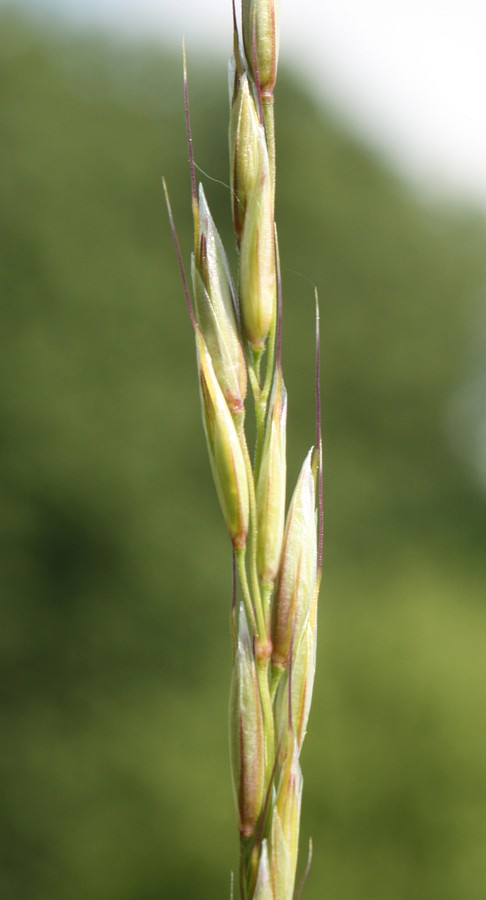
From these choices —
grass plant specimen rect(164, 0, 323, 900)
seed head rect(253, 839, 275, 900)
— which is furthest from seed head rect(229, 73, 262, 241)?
seed head rect(253, 839, 275, 900)

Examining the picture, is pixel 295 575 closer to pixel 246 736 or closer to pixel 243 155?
pixel 246 736

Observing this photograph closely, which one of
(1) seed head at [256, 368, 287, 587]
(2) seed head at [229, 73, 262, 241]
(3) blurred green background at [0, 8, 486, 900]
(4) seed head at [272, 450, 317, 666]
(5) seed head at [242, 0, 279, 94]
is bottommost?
(3) blurred green background at [0, 8, 486, 900]

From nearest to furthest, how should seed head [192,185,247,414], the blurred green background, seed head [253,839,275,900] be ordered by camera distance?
seed head [253,839,275,900] < seed head [192,185,247,414] < the blurred green background

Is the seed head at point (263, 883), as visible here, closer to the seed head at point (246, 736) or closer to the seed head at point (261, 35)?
the seed head at point (246, 736)

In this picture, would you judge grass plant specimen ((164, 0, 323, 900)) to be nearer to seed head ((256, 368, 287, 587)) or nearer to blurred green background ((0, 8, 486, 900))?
seed head ((256, 368, 287, 587))

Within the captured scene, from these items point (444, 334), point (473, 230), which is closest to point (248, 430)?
point (444, 334)

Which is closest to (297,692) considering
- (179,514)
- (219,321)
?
(219,321)
